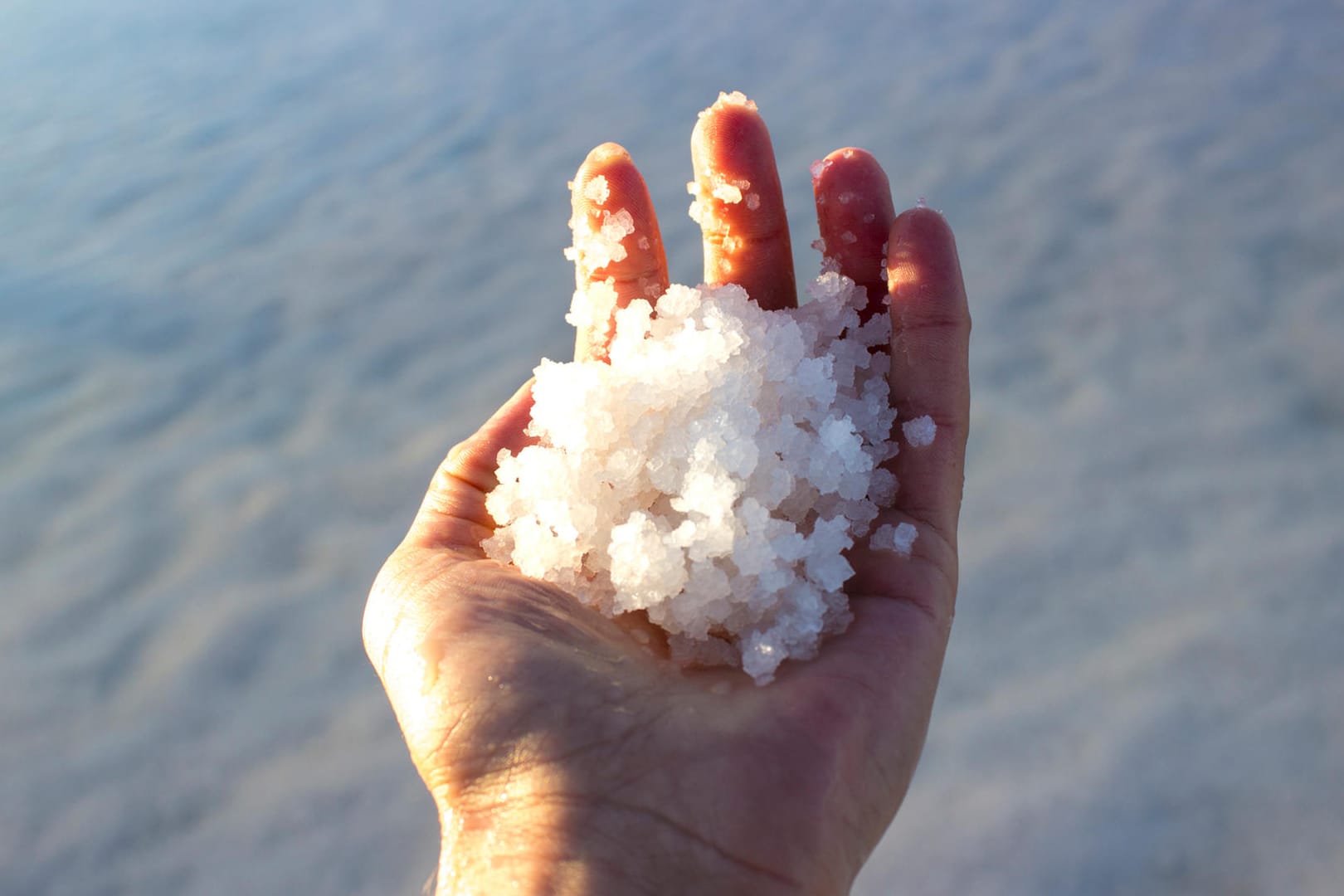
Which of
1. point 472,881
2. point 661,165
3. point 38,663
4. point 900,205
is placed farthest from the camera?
point 661,165

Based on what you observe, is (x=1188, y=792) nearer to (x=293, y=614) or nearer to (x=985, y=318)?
(x=985, y=318)

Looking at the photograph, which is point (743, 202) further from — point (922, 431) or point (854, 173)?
point (922, 431)

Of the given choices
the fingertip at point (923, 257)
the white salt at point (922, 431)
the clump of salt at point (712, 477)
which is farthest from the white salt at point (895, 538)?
the fingertip at point (923, 257)

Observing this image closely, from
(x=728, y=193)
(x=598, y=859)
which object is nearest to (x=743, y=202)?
(x=728, y=193)

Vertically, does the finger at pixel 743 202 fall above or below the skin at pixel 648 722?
above

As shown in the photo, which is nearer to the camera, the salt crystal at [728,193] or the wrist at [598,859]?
the wrist at [598,859]

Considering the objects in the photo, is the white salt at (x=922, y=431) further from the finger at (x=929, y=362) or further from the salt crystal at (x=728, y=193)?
the salt crystal at (x=728, y=193)

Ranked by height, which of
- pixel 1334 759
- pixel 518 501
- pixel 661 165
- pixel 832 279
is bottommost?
pixel 1334 759

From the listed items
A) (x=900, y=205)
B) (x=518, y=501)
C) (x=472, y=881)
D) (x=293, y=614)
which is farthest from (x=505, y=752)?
(x=900, y=205)
